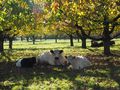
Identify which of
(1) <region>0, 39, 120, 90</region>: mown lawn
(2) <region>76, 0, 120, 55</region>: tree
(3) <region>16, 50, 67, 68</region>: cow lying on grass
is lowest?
(1) <region>0, 39, 120, 90</region>: mown lawn

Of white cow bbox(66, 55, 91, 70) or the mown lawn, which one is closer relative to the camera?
the mown lawn

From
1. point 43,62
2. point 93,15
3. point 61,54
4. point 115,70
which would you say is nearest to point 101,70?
point 115,70

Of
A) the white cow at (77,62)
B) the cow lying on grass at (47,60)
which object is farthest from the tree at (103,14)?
the cow lying on grass at (47,60)

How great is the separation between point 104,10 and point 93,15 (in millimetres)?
2788

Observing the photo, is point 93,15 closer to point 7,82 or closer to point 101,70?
point 101,70

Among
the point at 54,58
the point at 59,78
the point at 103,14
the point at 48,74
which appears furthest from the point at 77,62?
the point at 103,14

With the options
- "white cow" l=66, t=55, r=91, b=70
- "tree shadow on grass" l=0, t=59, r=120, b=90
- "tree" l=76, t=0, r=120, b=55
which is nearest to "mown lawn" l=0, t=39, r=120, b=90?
"tree shadow on grass" l=0, t=59, r=120, b=90

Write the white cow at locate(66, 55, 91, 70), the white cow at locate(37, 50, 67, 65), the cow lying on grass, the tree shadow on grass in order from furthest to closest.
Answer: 1. the white cow at locate(37, 50, 67, 65)
2. the cow lying on grass
3. the white cow at locate(66, 55, 91, 70)
4. the tree shadow on grass

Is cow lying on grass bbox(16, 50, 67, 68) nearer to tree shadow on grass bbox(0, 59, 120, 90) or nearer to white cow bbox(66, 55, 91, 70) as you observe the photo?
tree shadow on grass bbox(0, 59, 120, 90)

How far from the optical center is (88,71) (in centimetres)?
2208

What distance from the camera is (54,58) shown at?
85.9 feet

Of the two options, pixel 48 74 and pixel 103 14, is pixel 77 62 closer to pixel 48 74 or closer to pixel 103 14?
pixel 48 74

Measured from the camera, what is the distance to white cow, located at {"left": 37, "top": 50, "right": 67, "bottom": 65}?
25.8 metres

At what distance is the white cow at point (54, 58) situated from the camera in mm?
25797
